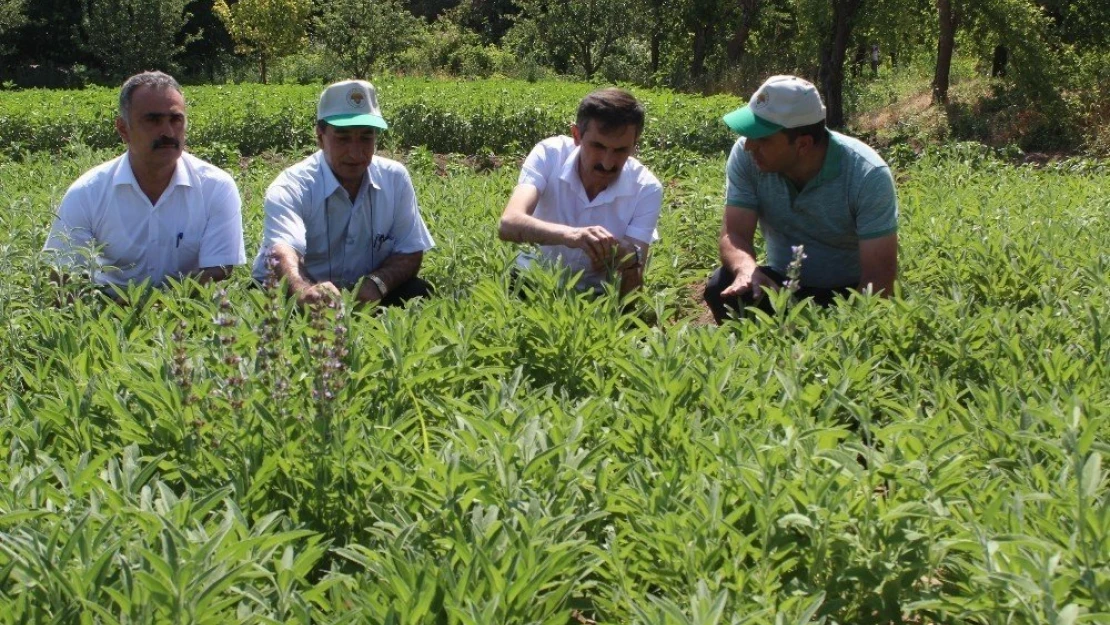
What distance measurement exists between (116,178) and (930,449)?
3.75 metres

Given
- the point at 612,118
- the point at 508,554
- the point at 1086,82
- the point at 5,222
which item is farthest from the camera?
the point at 1086,82

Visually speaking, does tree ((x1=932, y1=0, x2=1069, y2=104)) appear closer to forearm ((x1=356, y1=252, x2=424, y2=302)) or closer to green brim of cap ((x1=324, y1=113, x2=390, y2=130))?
forearm ((x1=356, y1=252, x2=424, y2=302))

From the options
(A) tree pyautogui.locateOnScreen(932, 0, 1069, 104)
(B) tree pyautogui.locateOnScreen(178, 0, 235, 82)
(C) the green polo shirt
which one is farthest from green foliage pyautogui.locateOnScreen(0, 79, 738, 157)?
(B) tree pyautogui.locateOnScreen(178, 0, 235, 82)

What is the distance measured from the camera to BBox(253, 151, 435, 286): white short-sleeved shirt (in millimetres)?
5000

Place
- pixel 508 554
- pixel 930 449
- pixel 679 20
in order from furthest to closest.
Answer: pixel 679 20 → pixel 930 449 → pixel 508 554

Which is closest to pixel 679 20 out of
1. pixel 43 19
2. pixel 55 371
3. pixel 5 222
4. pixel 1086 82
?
pixel 1086 82

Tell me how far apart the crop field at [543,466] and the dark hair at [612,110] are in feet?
3.27

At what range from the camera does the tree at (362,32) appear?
31906mm

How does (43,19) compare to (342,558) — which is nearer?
(342,558)

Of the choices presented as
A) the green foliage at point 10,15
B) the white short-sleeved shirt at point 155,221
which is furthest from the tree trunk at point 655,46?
the white short-sleeved shirt at point 155,221

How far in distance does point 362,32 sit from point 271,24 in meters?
3.87

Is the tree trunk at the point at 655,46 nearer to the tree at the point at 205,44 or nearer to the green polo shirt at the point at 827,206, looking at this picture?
the tree at the point at 205,44

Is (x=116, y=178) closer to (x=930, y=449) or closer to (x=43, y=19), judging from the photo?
(x=930, y=449)

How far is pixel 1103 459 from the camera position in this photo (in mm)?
2986
